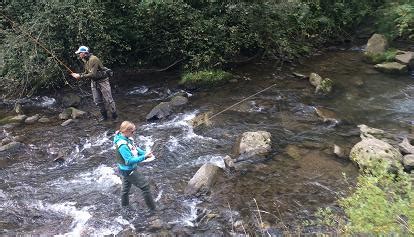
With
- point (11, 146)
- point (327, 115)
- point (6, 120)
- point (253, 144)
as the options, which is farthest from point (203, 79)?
point (11, 146)

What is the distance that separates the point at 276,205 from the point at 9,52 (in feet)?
35.7

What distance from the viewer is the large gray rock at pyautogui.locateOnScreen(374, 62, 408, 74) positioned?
638 inches

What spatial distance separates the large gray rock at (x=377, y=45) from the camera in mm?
17953

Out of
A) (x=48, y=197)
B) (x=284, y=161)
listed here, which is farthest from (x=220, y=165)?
(x=48, y=197)

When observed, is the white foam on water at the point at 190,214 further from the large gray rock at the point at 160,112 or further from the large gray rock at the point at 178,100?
the large gray rock at the point at 178,100


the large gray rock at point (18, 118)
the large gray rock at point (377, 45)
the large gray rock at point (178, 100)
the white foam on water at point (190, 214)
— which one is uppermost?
the large gray rock at point (377, 45)

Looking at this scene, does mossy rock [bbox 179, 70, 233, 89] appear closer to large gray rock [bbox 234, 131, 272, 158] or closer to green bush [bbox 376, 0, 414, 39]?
large gray rock [bbox 234, 131, 272, 158]

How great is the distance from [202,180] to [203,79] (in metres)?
7.00

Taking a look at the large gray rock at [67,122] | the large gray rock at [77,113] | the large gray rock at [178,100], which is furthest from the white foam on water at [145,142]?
the large gray rock at [77,113]

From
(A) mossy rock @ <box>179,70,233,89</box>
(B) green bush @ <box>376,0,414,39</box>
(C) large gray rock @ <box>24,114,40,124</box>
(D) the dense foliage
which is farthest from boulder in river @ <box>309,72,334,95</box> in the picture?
(C) large gray rock @ <box>24,114,40,124</box>

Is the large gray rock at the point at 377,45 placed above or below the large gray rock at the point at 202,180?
above

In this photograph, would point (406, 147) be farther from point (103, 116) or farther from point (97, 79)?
point (103, 116)

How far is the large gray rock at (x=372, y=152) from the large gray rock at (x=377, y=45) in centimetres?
855

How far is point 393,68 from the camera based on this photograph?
53.3ft
